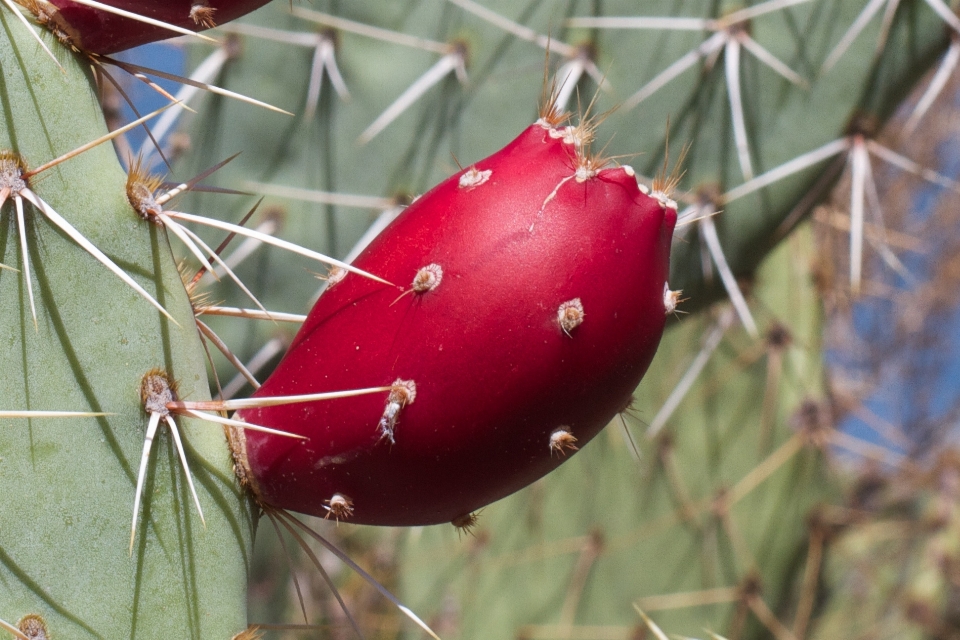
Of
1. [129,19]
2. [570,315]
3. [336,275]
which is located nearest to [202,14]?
[129,19]

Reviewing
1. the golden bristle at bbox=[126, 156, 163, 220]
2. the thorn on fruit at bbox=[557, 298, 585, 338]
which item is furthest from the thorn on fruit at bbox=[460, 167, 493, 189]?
the golden bristle at bbox=[126, 156, 163, 220]

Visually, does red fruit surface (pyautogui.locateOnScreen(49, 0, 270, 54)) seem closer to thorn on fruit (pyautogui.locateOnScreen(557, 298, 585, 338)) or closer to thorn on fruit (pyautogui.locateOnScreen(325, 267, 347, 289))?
thorn on fruit (pyautogui.locateOnScreen(325, 267, 347, 289))

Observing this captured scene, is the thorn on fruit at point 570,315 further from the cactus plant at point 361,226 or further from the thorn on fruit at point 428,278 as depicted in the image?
the cactus plant at point 361,226

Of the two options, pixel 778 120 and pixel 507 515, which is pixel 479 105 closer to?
pixel 778 120

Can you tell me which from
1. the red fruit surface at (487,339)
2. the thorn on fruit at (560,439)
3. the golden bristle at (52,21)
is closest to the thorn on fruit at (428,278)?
the red fruit surface at (487,339)

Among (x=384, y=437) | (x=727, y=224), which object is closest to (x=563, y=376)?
(x=384, y=437)

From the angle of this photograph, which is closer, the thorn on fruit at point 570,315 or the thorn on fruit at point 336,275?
the thorn on fruit at point 570,315
